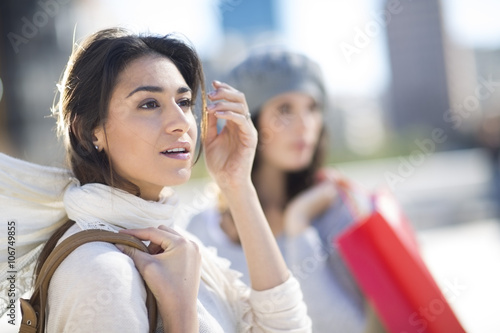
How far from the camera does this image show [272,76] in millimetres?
2938

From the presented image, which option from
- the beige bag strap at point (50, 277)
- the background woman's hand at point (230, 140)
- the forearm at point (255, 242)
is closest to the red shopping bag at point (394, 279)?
the forearm at point (255, 242)

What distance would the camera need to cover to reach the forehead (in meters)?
1.45

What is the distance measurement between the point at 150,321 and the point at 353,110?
28.5 meters

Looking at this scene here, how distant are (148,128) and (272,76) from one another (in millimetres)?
1602

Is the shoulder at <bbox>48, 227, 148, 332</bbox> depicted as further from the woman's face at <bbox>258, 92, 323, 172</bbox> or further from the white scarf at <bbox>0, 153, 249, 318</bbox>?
the woman's face at <bbox>258, 92, 323, 172</bbox>

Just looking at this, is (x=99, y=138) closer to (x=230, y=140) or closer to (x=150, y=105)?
(x=150, y=105)

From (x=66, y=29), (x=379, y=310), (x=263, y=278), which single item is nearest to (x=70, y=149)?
(x=263, y=278)

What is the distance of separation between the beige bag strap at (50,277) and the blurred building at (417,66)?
31441mm

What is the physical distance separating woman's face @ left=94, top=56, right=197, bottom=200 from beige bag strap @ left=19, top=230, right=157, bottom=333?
24 centimetres

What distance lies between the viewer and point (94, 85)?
1.46m

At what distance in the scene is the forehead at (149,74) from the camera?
1.45 metres

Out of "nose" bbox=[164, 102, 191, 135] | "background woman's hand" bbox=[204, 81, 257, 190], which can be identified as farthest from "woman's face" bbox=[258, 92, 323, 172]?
"nose" bbox=[164, 102, 191, 135]

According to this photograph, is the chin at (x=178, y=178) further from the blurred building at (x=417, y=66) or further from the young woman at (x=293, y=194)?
the blurred building at (x=417, y=66)

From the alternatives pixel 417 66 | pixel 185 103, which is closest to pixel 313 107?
pixel 185 103
